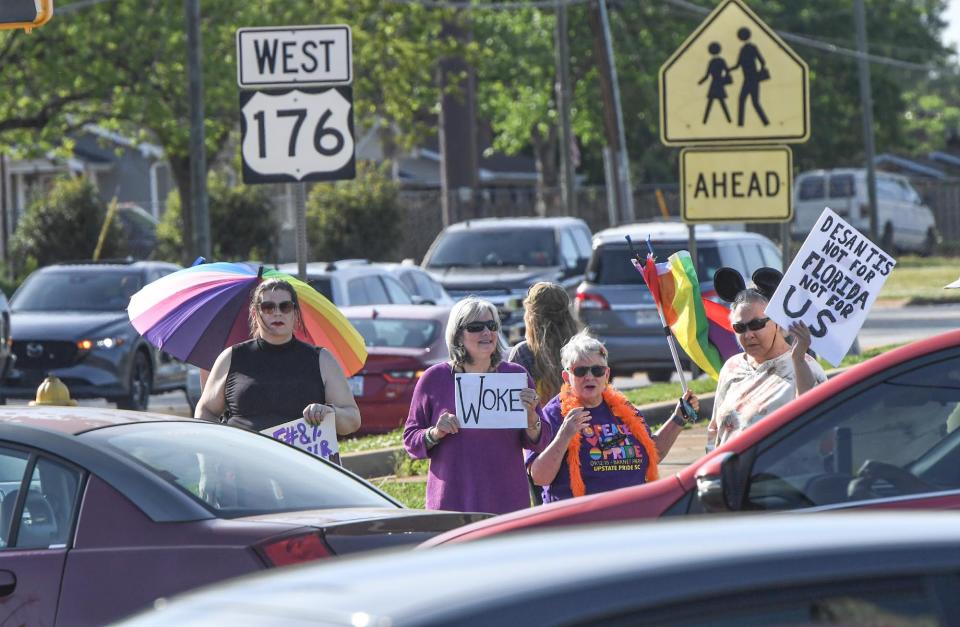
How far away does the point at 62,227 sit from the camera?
34844 mm

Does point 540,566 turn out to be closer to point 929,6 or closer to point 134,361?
point 134,361

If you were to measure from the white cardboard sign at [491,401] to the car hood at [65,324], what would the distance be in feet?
39.5

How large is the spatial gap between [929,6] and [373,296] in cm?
6847

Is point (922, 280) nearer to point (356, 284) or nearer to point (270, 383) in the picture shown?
point (356, 284)

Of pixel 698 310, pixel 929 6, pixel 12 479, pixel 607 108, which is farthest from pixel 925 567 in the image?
pixel 929 6

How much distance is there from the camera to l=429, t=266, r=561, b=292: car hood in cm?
2155

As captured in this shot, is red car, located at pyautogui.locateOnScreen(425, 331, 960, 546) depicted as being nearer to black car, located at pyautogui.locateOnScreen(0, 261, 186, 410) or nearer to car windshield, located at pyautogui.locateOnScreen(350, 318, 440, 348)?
car windshield, located at pyautogui.locateOnScreen(350, 318, 440, 348)

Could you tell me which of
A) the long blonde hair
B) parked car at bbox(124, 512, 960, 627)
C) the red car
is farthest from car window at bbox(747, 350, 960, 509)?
the long blonde hair

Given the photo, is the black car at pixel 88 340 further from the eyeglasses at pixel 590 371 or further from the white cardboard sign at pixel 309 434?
the eyeglasses at pixel 590 371

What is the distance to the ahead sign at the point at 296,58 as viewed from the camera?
9.95 metres

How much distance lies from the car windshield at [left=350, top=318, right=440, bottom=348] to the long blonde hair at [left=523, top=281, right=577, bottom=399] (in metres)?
6.80

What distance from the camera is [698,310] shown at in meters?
8.98

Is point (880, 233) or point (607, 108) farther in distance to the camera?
point (880, 233)

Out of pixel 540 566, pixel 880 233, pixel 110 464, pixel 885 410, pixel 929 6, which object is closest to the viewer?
pixel 540 566
